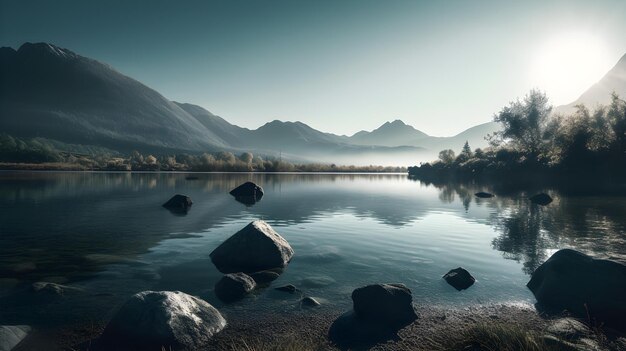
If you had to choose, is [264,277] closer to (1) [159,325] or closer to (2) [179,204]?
(1) [159,325]

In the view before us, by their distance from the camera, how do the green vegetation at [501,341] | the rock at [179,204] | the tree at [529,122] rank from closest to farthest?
the green vegetation at [501,341] → the rock at [179,204] → the tree at [529,122]

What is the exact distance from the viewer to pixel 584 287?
1335cm

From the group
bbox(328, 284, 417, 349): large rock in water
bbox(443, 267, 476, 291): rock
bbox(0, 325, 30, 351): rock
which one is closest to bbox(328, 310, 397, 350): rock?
bbox(328, 284, 417, 349): large rock in water

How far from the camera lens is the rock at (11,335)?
9.93 meters

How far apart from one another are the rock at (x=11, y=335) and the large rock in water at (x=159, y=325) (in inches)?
98.4

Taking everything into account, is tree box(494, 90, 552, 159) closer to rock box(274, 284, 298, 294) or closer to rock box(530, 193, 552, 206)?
rock box(530, 193, 552, 206)

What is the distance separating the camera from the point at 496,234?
28.8 metres

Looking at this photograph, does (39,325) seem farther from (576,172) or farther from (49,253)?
(576,172)

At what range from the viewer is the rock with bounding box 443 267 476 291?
50.9 feet

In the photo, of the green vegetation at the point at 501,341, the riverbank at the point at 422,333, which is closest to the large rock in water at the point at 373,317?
the riverbank at the point at 422,333

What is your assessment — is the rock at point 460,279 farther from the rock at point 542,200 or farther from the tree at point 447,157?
the tree at point 447,157

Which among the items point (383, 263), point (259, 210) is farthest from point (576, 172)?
point (383, 263)

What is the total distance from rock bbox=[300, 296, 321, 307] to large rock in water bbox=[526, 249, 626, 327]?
30.0 feet

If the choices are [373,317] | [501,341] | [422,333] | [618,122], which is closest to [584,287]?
[422,333]
